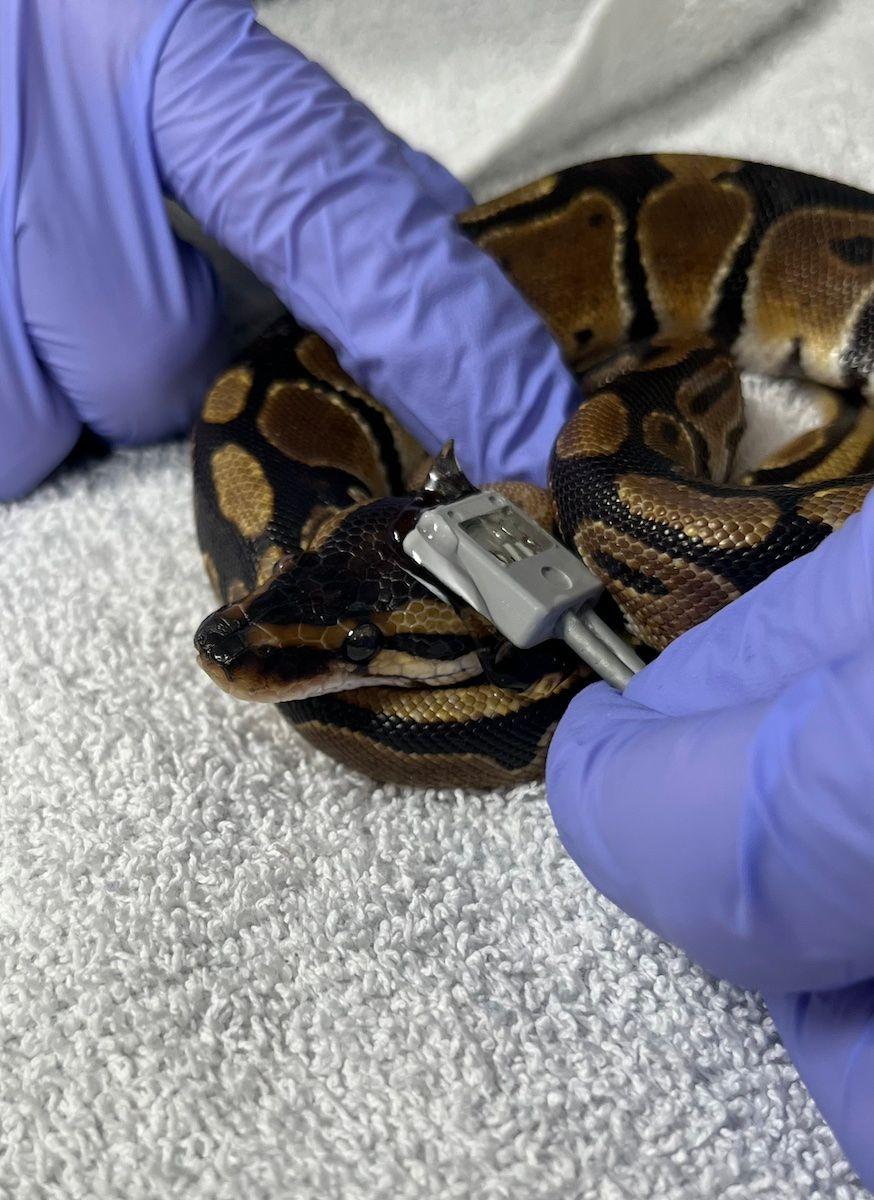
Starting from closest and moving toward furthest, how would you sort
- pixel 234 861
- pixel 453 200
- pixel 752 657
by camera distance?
pixel 752 657 → pixel 234 861 → pixel 453 200

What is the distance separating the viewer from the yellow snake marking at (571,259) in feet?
6.36

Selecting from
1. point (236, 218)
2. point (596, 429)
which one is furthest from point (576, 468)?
point (236, 218)

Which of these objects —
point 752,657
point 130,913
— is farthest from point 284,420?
point 752,657

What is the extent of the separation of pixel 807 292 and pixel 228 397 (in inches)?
43.4

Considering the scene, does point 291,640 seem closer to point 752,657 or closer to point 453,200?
point 752,657

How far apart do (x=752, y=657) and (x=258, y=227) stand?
1.17 m

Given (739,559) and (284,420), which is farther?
(284,420)

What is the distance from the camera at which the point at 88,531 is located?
182 cm

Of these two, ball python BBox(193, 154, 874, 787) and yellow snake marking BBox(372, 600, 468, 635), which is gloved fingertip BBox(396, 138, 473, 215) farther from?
yellow snake marking BBox(372, 600, 468, 635)

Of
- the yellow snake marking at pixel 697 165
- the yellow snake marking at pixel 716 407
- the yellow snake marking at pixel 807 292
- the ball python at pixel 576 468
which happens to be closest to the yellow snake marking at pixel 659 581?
the ball python at pixel 576 468

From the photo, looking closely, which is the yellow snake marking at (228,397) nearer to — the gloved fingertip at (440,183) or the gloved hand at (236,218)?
the gloved hand at (236,218)

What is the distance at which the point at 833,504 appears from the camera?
125cm

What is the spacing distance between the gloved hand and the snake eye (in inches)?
21.1

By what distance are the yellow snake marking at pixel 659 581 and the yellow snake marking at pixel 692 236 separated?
851 mm
